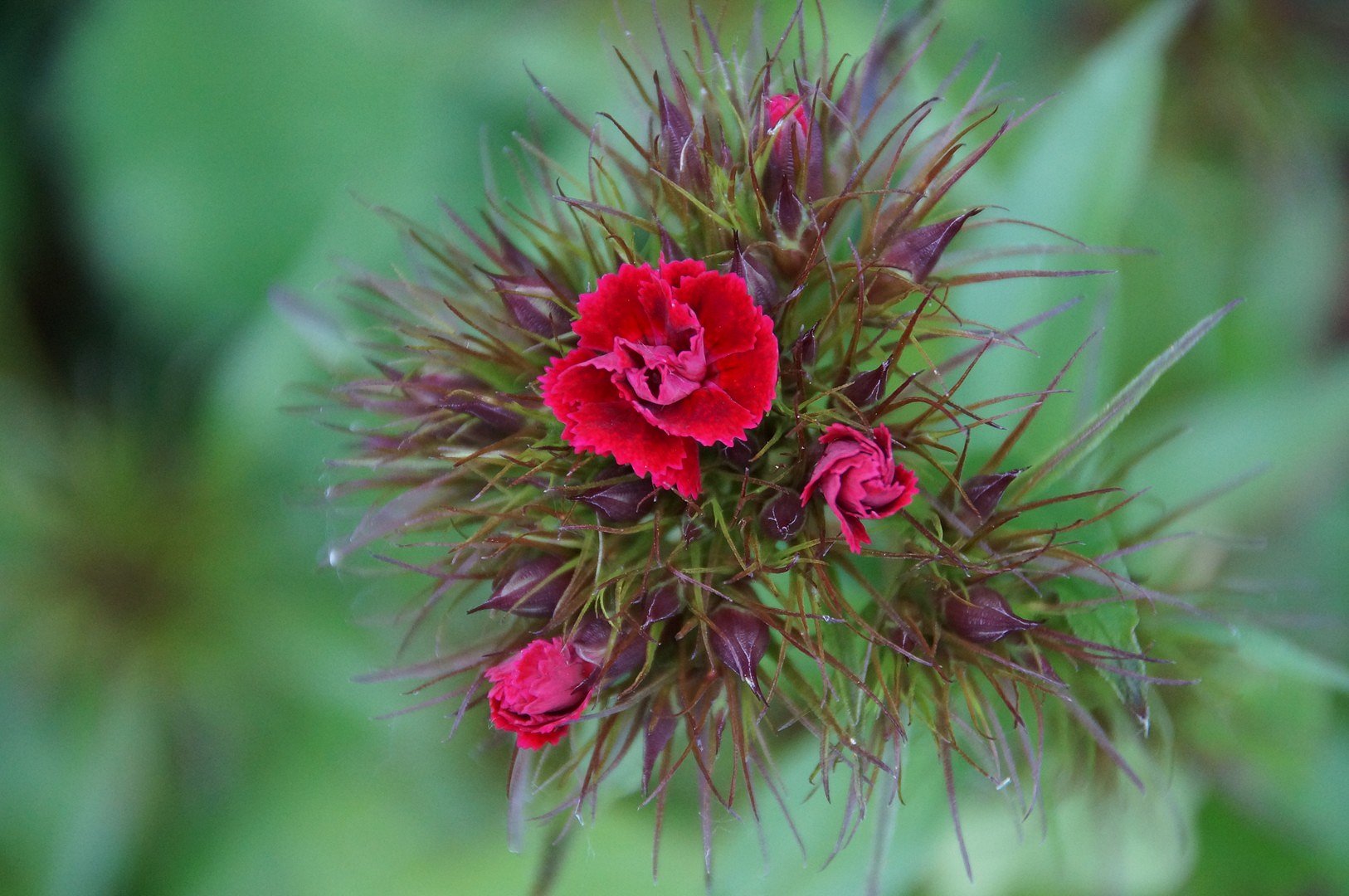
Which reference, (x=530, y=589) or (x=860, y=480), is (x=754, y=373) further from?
(x=530, y=589)

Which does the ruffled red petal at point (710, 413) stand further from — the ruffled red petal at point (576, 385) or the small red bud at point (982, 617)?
the small red bud at point (982, 617)

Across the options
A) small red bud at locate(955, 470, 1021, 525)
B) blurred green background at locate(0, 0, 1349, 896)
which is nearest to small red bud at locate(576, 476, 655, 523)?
small red bud at locate(955, 470, 1021, 525)

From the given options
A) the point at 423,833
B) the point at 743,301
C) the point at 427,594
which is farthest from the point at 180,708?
the point at 743,301

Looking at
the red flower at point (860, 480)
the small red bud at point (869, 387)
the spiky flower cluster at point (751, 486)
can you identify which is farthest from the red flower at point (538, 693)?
the small red bud at point (869, 387)

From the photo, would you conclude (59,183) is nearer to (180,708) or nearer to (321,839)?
(180,708)

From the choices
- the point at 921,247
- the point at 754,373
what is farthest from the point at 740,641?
the point at 921,247

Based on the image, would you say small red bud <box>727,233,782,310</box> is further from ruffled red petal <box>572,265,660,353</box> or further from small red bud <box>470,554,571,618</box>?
small red bud <box>470,554,571,618</box>
